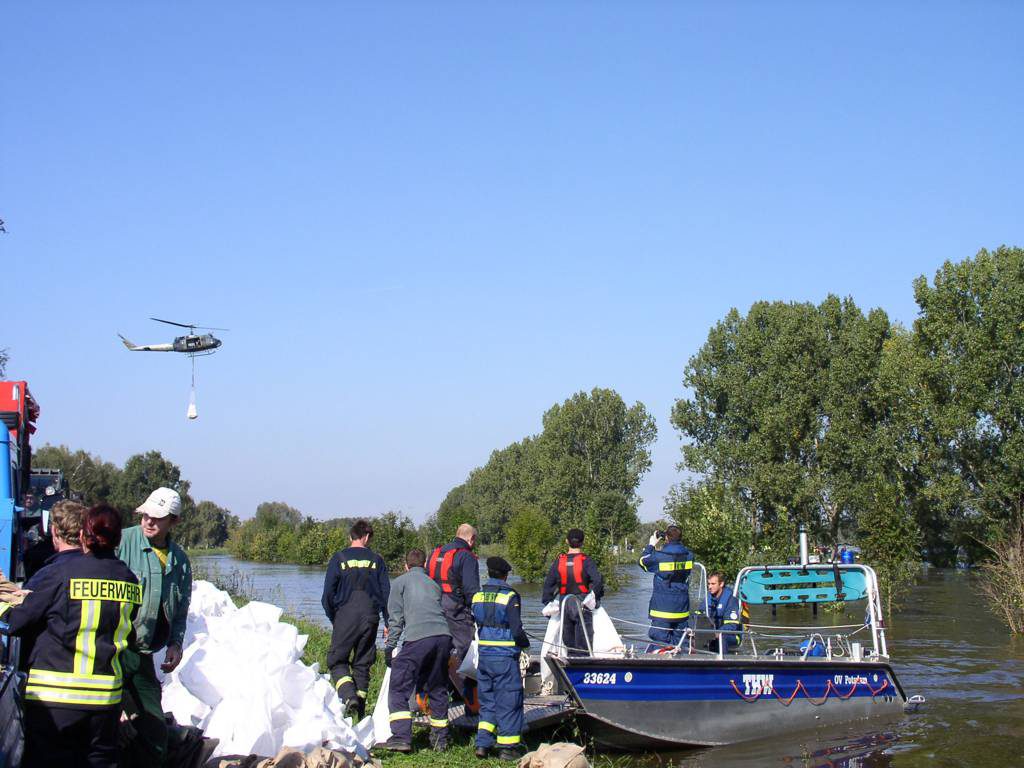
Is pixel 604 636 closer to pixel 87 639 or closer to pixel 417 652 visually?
pixel 417 652

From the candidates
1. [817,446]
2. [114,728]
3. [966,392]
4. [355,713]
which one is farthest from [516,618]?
[817,446]

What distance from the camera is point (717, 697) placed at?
1105 cm

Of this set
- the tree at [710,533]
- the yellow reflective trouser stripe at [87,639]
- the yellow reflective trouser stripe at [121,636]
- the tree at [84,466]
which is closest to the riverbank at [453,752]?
the yellow reflective trouser stripe at [121,636]

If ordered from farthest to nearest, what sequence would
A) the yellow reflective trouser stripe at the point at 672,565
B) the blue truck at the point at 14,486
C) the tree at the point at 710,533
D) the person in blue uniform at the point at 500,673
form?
1. the tree at the point at 710,533
2. the yellow reflective trouser stripe at the point at 672,565
3. the blue truck at the point at 14,486
4. the person in blue uniform at the point at 500,673

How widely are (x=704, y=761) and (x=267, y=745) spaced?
5458 millimetres

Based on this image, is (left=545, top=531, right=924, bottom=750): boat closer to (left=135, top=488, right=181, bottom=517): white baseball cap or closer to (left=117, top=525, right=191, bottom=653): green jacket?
(left=117, top=525, right=191, bottom=653): green jacket

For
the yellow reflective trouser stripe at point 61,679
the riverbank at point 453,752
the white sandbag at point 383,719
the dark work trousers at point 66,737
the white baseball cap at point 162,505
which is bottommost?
the riverbank at point 453,752

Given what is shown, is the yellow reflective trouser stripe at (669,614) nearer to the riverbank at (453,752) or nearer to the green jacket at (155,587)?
the riverbank at (453,752)

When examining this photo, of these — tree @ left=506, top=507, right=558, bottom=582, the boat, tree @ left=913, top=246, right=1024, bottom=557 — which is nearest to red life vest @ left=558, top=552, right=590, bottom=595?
the boat

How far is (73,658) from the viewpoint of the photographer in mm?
4922

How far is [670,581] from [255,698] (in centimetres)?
597

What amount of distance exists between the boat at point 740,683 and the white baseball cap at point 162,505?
15.9 feet

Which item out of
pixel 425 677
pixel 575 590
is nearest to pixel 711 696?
pixel 575 590

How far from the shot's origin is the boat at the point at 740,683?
10.2 meters
